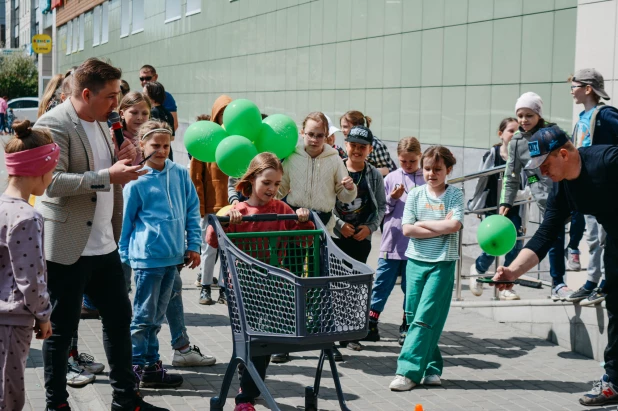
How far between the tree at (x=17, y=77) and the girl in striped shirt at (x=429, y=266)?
64774 mm

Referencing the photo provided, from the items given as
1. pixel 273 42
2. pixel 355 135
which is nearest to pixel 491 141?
pixel 355 135

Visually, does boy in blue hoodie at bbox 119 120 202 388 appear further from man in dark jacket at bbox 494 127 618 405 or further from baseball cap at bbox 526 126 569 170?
baseball cap at bbox 526 126 569 170

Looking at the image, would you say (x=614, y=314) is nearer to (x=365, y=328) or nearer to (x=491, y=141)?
(x=365, y=328)

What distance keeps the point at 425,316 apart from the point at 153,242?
2147mm

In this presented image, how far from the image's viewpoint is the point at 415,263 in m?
7.22

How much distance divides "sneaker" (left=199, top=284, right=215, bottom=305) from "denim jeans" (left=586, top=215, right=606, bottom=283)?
4.07m

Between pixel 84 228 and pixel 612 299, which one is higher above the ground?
pixel 84 228

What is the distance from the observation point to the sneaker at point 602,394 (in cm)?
654

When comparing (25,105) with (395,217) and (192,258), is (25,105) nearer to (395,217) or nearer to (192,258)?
(395,217)

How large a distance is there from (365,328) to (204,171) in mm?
5254

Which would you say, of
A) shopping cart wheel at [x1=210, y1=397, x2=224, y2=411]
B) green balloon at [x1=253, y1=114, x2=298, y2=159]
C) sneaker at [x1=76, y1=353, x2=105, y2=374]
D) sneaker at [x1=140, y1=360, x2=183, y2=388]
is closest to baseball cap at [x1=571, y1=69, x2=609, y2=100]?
green balloon at [x1=253, y1=114, x2=298, y2=159]

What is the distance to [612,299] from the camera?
21.3 feet

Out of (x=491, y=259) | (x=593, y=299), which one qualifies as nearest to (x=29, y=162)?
(x=593, y=299)

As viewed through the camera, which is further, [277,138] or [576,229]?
[576,229]
